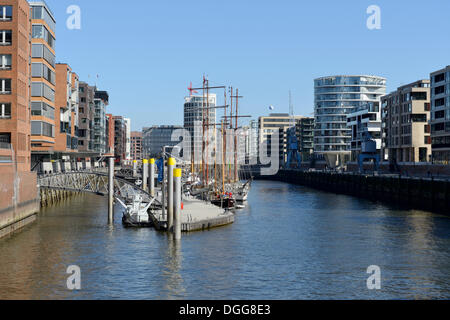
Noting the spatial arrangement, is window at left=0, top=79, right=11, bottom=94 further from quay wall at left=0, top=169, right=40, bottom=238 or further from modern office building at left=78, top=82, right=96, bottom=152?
modern office building at left=78, top=82, right=96, bottom=152

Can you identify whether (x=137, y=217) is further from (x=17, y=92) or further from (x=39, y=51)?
(x=39, y=51)

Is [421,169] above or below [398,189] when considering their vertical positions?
above

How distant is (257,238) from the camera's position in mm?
58188

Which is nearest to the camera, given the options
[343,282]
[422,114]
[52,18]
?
[343,282]

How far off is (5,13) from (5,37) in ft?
8.42

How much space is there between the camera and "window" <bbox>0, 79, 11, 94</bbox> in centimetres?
6975

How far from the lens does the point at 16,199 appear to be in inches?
2319

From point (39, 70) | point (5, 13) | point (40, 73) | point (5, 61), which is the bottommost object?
point (5, 61)

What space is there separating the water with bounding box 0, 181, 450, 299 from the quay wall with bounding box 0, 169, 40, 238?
140cm

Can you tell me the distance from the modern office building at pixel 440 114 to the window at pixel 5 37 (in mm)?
90909

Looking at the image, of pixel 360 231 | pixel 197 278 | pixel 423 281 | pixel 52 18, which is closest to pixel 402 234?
pixel 360 231

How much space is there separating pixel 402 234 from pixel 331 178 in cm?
10444

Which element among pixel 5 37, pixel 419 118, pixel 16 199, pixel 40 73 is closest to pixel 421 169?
pixel 419 118
